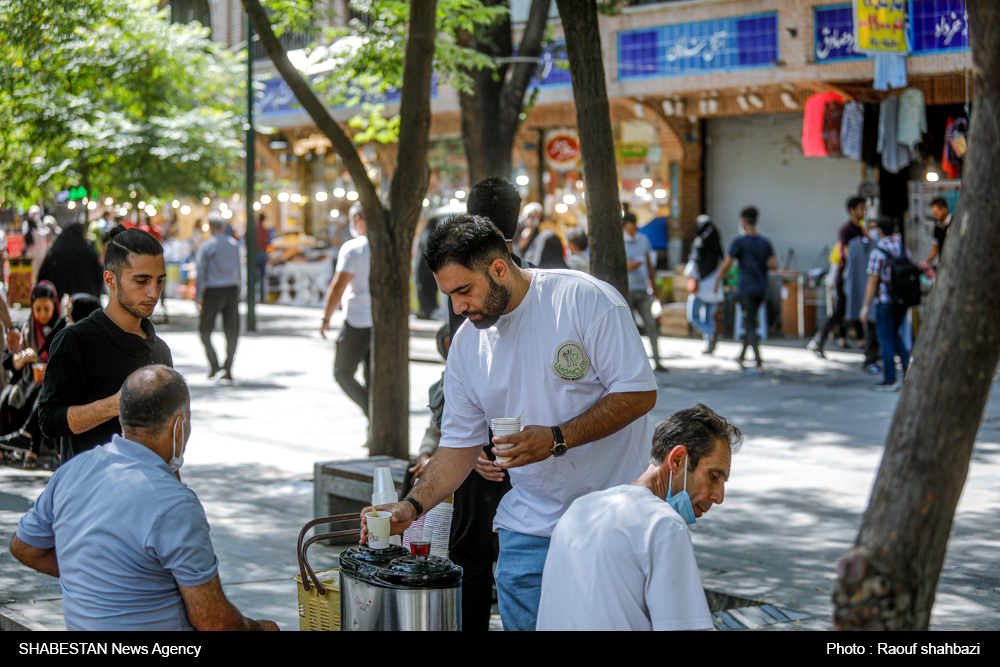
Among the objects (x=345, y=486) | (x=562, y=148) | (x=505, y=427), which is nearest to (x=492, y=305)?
(x=505, y=427)

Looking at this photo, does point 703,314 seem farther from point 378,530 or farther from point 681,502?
point 681,502

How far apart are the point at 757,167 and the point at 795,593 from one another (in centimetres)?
1445

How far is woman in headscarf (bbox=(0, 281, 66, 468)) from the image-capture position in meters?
8.59

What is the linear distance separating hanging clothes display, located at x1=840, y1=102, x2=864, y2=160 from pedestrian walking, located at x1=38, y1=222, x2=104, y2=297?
10.4 metres

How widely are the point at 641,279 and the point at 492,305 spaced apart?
10.6 metres

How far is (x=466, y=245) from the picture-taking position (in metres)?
3.51

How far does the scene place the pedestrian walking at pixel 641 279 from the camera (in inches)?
543

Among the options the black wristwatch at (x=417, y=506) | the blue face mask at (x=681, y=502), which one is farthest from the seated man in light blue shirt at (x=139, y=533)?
the blue face mask at (x=681, y=502)

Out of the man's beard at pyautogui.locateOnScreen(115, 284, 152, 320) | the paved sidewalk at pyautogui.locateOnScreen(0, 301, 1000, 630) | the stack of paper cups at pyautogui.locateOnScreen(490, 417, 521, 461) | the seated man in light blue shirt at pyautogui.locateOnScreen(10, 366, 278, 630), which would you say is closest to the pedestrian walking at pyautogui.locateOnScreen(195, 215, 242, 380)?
the paved sidewalk at pyautogui.locateOnScreen(0, 301, 1000, 630)

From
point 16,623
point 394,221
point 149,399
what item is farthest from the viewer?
point 394,221

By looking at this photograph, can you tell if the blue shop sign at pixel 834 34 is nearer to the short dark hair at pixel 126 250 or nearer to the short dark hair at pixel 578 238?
the short dark hair at pixel 578 238

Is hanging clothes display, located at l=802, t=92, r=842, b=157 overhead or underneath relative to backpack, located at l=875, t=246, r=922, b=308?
overhead

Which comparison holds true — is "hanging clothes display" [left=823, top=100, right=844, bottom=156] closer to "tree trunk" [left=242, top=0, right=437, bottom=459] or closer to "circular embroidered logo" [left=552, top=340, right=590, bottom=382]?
"tree trunk" [left=242, top=0, right=437, bottom=459]
